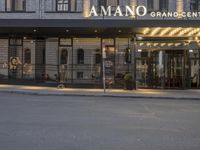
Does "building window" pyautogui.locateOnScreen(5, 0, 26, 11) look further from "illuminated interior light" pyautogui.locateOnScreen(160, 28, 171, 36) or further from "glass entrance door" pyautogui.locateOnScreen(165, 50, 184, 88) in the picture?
"glass entrance door" pyautogui.locateOnScreen(165, 50, 184, 88)

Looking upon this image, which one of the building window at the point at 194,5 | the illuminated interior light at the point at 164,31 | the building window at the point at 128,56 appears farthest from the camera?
the building window at the point at 194,5

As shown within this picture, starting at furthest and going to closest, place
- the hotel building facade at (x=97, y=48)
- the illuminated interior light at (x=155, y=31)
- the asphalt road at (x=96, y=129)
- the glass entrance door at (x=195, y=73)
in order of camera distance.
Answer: the glass entrance door at (x=195, y=73) → the hotel building facade at (x=97, y=48) → the illuminated interior light at (x=155, y=31) → the asphalt road at (x=96, y=129)

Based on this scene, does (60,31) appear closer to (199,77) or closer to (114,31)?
(114,31)

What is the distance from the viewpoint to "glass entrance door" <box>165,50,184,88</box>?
39.4 meters

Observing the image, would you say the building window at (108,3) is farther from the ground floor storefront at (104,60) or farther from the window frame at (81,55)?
the window frame at (81,55)

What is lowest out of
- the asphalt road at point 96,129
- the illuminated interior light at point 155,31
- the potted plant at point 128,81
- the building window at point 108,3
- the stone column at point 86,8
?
the asphalt road at point 96,129

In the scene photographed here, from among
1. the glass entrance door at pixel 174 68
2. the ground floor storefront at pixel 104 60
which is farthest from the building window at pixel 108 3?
the glass entrance door at pixel 174 68

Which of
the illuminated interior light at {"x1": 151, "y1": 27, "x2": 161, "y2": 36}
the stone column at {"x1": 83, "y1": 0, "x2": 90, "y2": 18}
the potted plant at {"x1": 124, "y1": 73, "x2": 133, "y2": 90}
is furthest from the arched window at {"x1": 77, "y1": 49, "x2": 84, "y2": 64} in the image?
the illuminated interior light at {"x1": 151, "y1": 27, "x2": 161, "y2": 36}

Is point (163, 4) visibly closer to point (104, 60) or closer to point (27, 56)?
point (104, 60)

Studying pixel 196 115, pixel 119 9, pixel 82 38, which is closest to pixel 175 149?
pixel 196 115

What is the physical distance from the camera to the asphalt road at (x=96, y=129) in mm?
11953

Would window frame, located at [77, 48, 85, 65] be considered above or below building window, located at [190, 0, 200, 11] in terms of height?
below

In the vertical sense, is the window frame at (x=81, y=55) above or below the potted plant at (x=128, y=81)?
above

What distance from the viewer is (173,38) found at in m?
39.3
